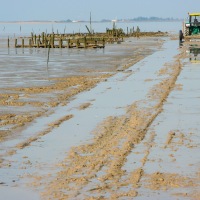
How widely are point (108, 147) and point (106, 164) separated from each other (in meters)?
1.26

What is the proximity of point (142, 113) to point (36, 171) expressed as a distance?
19.4 feet

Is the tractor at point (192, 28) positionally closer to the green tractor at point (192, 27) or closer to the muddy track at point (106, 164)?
the green tractor at point (192, 27)

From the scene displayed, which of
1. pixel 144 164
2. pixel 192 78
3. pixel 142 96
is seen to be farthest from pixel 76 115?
pixel 192 78

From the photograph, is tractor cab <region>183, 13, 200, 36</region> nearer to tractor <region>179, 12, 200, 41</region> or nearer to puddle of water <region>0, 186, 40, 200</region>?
tractor <region>179, 12, 200, 41</region>

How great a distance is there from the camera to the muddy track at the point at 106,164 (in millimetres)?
7891

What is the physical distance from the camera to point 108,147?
34.7 feet

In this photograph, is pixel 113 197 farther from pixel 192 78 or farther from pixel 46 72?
pixel 46 72

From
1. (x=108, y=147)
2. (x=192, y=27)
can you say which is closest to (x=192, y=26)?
(x=192, y=27)

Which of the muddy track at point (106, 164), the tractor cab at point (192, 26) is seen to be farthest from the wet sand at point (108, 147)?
the tractor cab at point (192, 26)

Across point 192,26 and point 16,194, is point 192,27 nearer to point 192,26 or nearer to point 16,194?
point 192,26

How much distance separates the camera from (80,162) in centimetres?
949

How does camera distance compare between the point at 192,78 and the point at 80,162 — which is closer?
the point at 80,162

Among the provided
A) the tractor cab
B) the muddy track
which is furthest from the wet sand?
the tractor cab

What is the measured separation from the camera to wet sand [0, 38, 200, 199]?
8.14m
